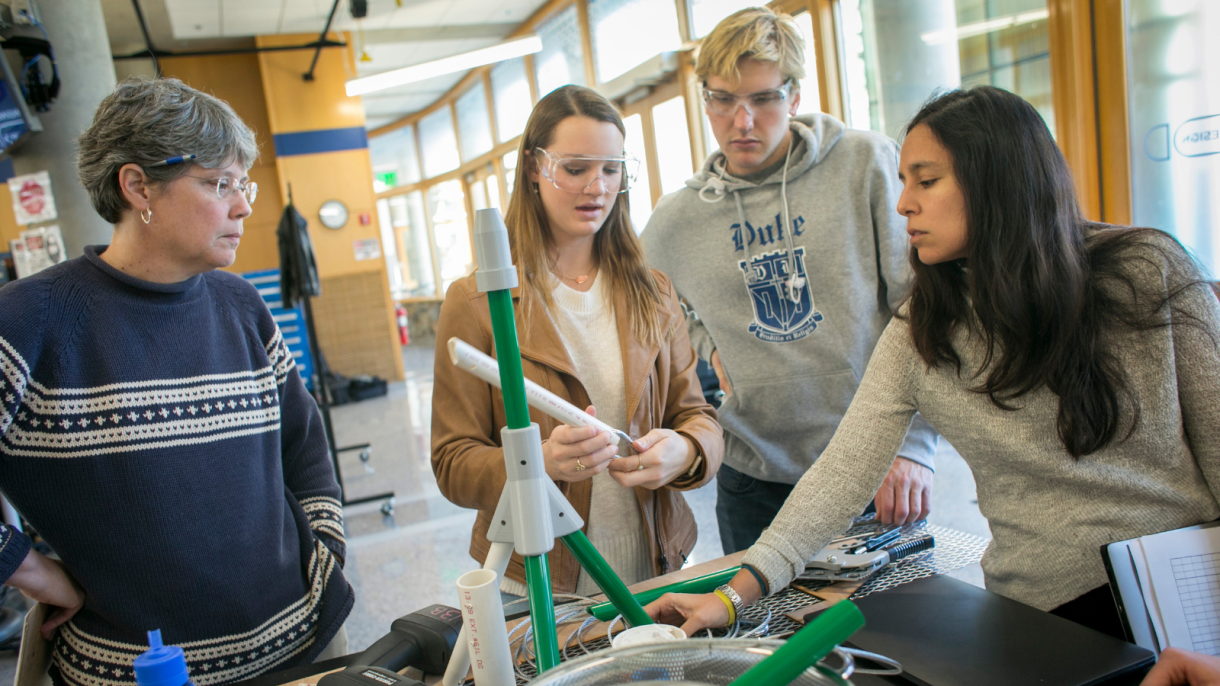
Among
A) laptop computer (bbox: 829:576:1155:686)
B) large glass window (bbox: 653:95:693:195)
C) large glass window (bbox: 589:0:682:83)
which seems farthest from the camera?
large glass window (bbox: 653:95:693:195)

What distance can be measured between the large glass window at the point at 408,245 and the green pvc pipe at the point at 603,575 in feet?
43.9

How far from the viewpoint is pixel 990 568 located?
107 centimetres

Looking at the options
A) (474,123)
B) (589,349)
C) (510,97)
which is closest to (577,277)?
(589,349)

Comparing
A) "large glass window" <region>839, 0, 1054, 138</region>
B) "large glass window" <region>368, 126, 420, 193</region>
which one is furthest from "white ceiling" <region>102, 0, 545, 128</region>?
"large glass window" <region>839, 0, 1054, 138</region>

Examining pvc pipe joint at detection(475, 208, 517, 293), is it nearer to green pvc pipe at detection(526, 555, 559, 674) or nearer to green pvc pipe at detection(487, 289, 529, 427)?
green pvc pipe at detection(487, 289, 529, 427)

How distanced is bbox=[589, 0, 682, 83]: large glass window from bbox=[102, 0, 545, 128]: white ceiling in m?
1.30

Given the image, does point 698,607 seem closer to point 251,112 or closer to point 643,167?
point 643,167

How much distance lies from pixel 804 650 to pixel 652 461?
661mm

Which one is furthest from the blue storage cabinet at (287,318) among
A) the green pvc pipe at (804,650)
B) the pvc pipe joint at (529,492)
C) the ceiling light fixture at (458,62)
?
the green pvc pipe at (804,650)

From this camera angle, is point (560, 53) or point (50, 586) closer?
point (50, 586)

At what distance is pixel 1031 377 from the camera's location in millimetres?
999

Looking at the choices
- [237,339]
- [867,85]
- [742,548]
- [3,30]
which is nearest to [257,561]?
[237,339]

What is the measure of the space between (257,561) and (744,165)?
127cm

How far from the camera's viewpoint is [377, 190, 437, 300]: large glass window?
45.6 ft
